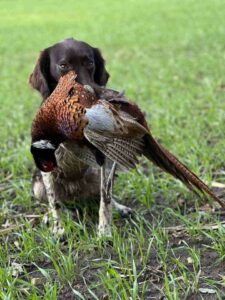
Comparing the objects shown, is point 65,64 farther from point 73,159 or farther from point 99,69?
point 73,159

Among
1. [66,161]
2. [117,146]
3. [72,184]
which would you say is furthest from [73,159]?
[117,146]

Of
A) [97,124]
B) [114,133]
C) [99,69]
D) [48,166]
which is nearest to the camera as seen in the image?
[97,124]

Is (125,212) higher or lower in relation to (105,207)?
lower

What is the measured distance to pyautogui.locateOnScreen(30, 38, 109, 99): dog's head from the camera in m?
3.95

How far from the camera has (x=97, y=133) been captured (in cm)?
315

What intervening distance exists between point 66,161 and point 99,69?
0.96 metres

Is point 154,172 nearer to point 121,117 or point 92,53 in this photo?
point 92,53

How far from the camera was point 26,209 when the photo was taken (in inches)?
172

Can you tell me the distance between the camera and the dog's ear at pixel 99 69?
Result: 169 inches

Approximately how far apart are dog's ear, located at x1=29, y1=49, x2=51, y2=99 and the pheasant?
1.96 feet

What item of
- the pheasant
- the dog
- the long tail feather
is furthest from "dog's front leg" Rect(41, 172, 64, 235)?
the long tail feather

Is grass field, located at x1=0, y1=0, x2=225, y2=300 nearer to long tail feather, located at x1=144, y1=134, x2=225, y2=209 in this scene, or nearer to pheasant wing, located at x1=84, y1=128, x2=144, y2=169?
long tail feather, located at x1=144, y1=134, x2=225, y2=209

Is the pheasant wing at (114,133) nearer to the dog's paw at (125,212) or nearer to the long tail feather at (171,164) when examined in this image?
the long tail feather at (171,164)

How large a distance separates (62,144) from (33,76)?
0.89 metres
